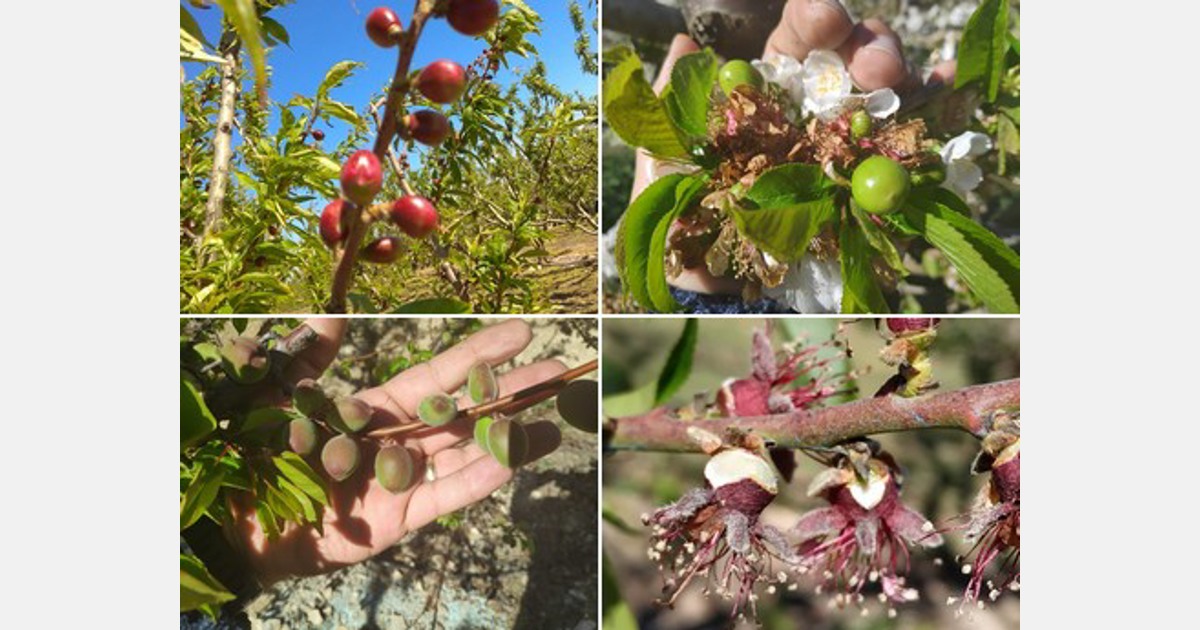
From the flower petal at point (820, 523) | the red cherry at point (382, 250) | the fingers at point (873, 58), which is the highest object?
the fingers at point (873, 58)

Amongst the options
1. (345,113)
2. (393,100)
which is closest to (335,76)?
(345,113)

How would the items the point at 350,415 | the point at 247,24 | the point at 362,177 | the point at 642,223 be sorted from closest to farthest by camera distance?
1. the point at 247,24
2. the point at 362,177
3. the point at 642,223
4. the point at 350,415

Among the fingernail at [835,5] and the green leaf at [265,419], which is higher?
the fingernail at [835,5]

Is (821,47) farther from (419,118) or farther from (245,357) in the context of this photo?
(245,357)

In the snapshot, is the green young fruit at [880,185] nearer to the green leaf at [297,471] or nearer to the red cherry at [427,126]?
the red cherry at [427,126]

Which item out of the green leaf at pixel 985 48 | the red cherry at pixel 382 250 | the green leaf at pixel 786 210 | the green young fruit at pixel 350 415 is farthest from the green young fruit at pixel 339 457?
the green leaf at pixel 985 48

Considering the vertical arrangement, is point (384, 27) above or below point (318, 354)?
above
